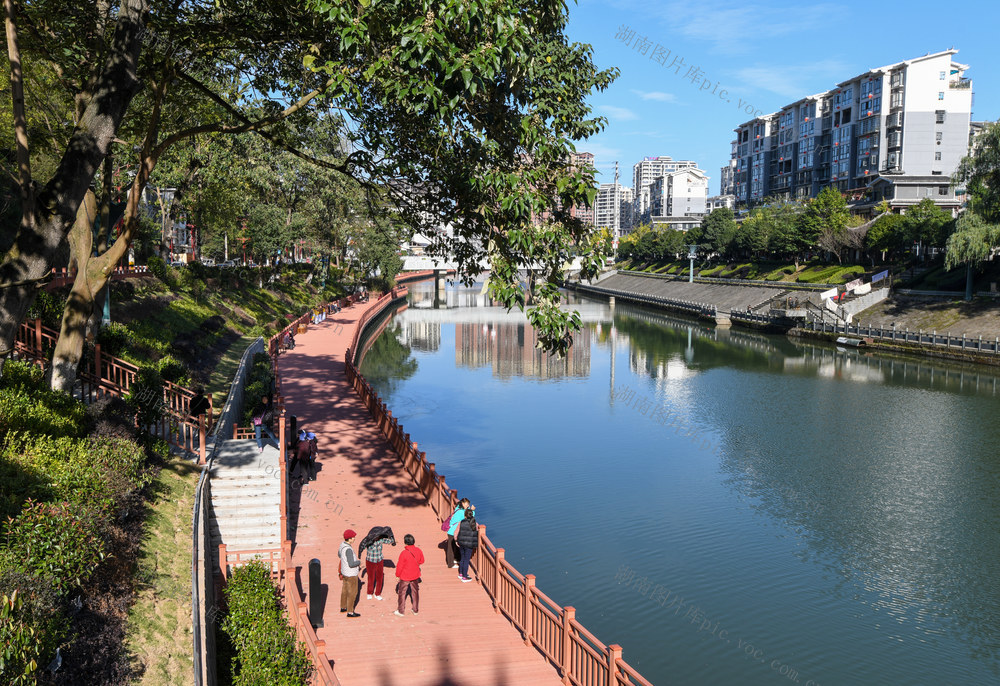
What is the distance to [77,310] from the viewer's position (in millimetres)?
15016

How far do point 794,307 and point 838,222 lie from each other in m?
18.9

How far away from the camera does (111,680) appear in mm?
9070

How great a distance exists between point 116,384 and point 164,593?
8.39 m

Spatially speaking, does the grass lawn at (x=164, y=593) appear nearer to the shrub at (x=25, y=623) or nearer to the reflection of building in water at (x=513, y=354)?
the shrub at (x=25, y=623)

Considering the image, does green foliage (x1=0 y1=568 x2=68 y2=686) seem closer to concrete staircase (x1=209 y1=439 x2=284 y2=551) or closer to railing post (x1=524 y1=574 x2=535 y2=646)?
railing post (x1=524 y1=574 x2=535 y2=646)

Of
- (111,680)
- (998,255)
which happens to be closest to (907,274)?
(998,255)

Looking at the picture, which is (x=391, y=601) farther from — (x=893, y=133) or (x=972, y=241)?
(x=893, y=133)

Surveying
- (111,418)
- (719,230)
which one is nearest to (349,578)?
(111,418)

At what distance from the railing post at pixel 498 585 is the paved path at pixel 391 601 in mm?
169

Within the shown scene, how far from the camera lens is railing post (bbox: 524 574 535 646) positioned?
39.9 ft

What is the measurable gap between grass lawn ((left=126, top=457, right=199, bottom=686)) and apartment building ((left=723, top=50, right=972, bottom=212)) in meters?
97.1

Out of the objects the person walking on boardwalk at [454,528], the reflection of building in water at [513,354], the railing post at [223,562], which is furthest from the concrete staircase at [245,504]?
the reflection of building in water at [513,354]

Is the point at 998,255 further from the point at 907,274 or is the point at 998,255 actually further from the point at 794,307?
the point at 794,307

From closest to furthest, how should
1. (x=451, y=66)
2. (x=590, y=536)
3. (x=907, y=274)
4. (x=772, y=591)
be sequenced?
(x=451, y=66) → (x=772, y=591) → (x=590, y=536) → (x=907, y=274)
